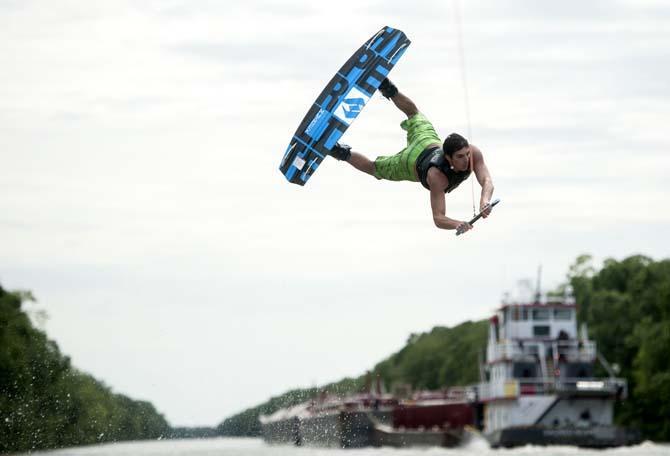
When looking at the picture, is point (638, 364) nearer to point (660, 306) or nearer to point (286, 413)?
point (660, 306)

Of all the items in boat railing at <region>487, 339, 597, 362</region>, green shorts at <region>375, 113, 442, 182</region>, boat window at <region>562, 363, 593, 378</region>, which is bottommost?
green shorts at <region>375, 113, 442, 182</region>

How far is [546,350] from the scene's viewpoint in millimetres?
55688

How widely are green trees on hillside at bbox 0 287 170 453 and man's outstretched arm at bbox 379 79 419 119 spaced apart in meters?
21.2

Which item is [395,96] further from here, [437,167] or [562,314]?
[562,314]

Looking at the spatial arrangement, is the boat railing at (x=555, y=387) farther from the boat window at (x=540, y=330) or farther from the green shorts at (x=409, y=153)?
the green shorts at (x=409, y=153)

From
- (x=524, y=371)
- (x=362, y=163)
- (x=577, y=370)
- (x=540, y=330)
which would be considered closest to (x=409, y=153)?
(x=362, y=163)

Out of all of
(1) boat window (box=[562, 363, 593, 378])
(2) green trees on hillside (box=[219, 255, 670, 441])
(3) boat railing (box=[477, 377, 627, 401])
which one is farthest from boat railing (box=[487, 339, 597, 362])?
(2) green trees on hillside (box=[219, 255, 670, 441])

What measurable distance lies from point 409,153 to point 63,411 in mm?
25257

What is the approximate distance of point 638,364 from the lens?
66438mm

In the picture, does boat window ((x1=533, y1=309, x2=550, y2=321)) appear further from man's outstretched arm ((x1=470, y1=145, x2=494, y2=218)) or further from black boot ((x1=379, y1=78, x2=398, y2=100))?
man's outstretched arm ((x1=470, y1=145, x2=494, y2=218))

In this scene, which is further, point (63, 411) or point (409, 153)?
point (63, 411)

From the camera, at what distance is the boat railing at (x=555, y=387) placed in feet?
173

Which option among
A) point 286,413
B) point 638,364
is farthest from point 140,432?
point 638,364

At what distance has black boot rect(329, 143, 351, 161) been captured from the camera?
15.9 metres
